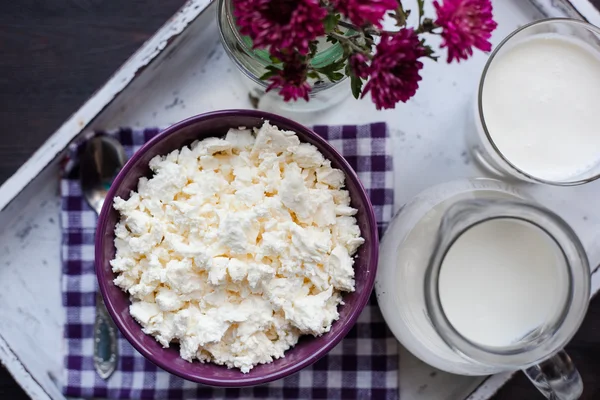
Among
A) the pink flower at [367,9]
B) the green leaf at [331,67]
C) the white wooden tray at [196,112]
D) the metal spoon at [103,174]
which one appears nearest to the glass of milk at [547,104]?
the white wooden tray at [196,112]

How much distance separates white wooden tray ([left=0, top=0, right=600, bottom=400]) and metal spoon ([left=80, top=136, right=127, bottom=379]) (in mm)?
42

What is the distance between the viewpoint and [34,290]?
3.36 ft

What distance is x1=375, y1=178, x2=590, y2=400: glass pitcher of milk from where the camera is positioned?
0.79 metres

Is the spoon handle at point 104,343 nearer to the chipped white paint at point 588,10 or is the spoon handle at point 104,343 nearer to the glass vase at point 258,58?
the glass vase at point 258,58

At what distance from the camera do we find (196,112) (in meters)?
1.02

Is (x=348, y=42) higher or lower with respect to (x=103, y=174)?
higher

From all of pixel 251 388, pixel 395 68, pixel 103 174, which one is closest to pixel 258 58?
pixel 395 68

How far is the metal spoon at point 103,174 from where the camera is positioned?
0.99 m

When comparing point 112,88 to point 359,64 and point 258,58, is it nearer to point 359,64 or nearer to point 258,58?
point 258,58

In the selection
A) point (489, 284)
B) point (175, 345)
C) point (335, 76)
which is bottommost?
point (175, 345)

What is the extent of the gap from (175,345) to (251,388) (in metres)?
0.18

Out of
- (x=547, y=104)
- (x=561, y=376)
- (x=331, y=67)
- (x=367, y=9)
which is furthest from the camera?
(x=547, y=104)

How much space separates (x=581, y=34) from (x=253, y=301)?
0.64 metres

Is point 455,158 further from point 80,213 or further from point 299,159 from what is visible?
point 80,213
